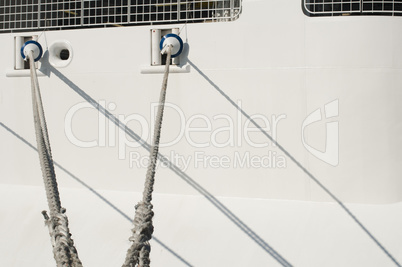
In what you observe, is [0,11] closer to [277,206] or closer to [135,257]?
[277,206]

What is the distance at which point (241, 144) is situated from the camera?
508 cm

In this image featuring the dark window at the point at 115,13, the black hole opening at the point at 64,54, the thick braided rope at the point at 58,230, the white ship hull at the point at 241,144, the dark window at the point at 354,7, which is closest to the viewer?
the thick braided rope at the point at 58,230

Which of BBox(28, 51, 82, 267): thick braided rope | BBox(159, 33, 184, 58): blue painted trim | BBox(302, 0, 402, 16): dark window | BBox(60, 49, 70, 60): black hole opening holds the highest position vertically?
BBox(302, 0, 402, 16): dark window

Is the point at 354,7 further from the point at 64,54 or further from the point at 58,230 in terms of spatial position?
the point at 58,230

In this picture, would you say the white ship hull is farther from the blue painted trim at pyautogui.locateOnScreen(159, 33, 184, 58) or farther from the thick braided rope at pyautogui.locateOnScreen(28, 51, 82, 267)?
the thick braided rope at pyautogui.locateOnScreen(28, 51, 82, 267)

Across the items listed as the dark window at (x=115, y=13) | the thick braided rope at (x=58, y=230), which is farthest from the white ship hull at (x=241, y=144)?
the thick braided rope at (x=58, y=230)

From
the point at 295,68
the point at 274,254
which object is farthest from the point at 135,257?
the point at 295,68

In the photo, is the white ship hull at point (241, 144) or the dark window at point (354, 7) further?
the dark window at point (354, 7)

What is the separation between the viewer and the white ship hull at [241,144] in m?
4.82

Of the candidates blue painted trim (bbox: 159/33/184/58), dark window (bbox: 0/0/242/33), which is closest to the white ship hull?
blue painted trim (bbox: 159/33/184/58)

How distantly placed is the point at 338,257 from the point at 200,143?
183cm

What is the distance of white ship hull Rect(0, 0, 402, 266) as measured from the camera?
4824mm

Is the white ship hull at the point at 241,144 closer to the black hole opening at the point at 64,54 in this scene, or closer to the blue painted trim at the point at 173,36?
the blue painted trim at the point at 173,36

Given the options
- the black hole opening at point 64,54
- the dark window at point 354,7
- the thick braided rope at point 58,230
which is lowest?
the thick braided rope at point 58,230
